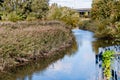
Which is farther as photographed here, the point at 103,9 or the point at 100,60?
the point at 103,9

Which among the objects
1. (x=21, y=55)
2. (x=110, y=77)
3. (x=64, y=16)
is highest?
(x=110, y=77)

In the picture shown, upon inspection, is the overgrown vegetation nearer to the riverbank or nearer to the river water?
the riverbank

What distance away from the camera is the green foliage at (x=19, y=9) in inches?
1586

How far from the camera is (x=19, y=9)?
41562mm

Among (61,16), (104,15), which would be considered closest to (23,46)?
(104,15)

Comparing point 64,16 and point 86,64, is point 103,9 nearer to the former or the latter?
point 64,16

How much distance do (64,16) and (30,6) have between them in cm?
1221

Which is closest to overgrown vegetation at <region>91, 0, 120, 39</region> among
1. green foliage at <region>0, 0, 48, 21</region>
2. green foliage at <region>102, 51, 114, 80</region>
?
green foliage at <region>0, 0, 48, 21</region>

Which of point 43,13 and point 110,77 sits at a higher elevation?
point 110,77

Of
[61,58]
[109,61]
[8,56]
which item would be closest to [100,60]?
[109,61]

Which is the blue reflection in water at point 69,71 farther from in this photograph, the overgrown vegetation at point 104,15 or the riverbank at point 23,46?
the overgrown vegetation at point 104,15

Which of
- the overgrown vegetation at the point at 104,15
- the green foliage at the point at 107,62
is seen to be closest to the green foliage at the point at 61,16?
the overgrown vegetation at the point at 104,15

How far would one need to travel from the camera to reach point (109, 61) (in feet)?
38.1

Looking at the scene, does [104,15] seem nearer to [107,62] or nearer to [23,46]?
[23,46]
